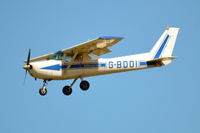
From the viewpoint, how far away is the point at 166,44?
993 inches

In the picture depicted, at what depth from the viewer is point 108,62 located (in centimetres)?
2353

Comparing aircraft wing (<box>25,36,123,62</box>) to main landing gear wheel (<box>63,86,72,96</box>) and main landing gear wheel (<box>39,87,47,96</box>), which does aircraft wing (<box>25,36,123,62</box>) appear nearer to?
main landing gear wheel (<box>63,86,72,96</box>)

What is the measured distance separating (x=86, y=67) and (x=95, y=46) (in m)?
1.30

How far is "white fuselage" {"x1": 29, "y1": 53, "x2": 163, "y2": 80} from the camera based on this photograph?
2239cm

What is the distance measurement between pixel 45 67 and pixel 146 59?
17.4ft

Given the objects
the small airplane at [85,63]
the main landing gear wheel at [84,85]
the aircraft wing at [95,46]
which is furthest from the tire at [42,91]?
the aircraft wing at [95,46]

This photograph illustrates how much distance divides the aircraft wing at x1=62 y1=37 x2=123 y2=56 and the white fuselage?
0.52m

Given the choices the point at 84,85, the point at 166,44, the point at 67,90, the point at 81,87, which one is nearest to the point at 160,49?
the point at 166,44

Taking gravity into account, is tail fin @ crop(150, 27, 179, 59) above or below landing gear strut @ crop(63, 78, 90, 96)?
above

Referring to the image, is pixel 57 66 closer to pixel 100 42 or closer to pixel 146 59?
pixel 100 42

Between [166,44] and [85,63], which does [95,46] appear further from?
[166,44]

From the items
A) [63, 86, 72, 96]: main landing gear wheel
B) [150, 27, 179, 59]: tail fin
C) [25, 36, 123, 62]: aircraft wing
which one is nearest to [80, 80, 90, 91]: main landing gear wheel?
[63, 86, 72, 96]: main landing gear wheel

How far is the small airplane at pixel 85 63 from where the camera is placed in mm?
22203

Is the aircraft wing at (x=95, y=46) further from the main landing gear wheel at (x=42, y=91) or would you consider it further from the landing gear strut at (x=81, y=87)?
the main landing gear wheel at (x=42, y=91)
